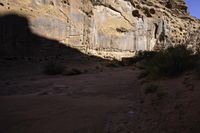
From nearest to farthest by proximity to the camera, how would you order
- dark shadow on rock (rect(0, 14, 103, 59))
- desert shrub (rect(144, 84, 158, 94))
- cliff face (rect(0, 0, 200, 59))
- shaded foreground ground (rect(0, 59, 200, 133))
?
shaded foreground ground (rect(0, 59, 200, 133))
desert shrub (rect(144, 84, 158, 94))
dark shadow on rock (rect(0, 14, 103, 59))
cliff face (rect(0, 0, 200, 59))

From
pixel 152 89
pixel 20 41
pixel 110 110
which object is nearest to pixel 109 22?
pixel 20 41

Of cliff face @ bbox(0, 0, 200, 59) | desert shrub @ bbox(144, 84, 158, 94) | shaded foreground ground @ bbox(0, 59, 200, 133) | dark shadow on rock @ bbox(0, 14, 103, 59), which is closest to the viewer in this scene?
shaded foreground ground @ bbox(0, 59, 200, 133)

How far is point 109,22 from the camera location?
30.9 meters

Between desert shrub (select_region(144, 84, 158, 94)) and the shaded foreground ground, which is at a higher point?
desert shrub (select_region(144, 84, 158, 94))

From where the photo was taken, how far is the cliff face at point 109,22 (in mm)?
22469

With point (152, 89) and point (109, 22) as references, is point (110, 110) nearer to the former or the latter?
point (152, 89)

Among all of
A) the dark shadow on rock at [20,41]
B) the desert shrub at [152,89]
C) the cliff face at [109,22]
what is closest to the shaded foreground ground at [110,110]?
the desert shrub at [152,89]

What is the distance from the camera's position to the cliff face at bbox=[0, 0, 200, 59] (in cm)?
2247

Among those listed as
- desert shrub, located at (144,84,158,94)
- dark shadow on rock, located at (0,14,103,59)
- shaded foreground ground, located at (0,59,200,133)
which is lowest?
shaded foreground ground, located at (0,59,200,133)

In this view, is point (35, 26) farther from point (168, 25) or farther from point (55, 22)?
point (168, 25)

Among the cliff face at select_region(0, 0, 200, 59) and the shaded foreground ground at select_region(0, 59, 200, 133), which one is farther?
the cliff face at select_region(0, 0, 200, 59)

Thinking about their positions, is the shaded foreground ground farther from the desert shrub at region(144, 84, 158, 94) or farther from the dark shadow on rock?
the dark shadow on rock

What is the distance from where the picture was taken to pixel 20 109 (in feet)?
26.5

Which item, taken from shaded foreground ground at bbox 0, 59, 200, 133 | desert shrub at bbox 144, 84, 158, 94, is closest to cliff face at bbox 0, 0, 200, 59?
shaded foreground ground at bbox 0, 59, 200, 133
